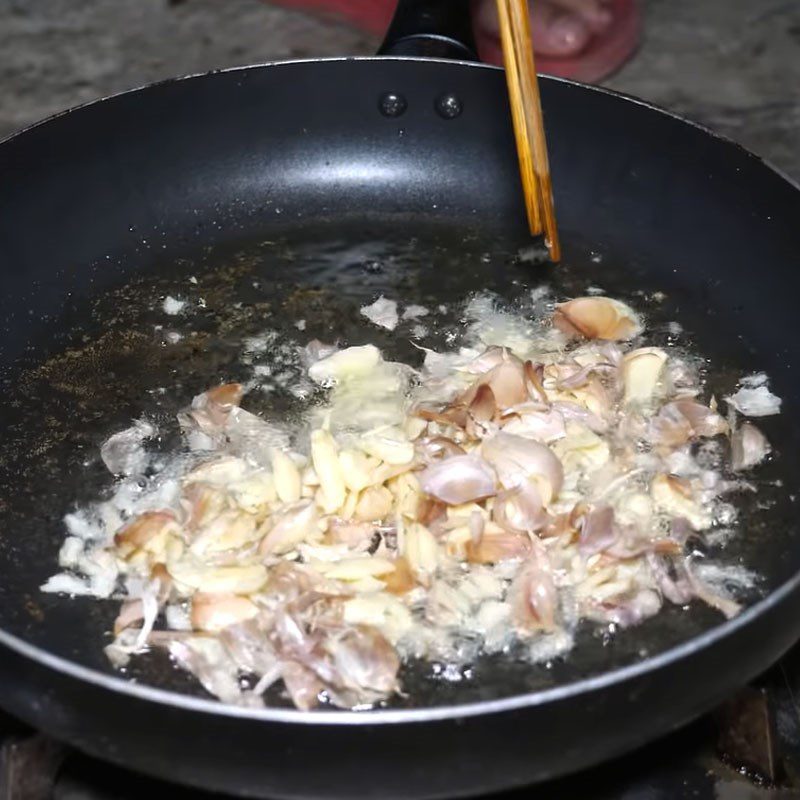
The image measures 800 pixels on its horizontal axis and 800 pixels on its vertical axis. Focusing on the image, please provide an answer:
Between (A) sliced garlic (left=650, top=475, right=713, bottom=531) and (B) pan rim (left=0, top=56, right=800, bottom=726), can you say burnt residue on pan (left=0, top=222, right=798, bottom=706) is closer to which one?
(A) sliced garlic (left=650, top=475, right=713, bottom=531)

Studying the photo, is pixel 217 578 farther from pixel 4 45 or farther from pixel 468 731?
pixel 4 45

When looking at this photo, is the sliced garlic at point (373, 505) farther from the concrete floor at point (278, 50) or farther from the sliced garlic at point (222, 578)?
the concrete floor at point (278, 50)

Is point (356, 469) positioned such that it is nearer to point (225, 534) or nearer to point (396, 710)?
point (225, 534)

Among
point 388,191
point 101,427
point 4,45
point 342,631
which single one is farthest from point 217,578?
point 4,45

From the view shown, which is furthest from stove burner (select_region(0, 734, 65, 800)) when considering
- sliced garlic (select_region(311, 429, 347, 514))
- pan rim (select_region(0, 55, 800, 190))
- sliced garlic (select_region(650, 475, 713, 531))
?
pan rim (select_region(0, 55, 800, 190))

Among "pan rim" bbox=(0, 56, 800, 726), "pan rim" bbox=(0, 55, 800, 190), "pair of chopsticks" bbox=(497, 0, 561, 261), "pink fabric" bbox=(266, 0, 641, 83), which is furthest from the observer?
"pink fabric" bbox=(266, 0, 641, 83)

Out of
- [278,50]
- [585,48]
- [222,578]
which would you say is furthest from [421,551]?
[278,50]
